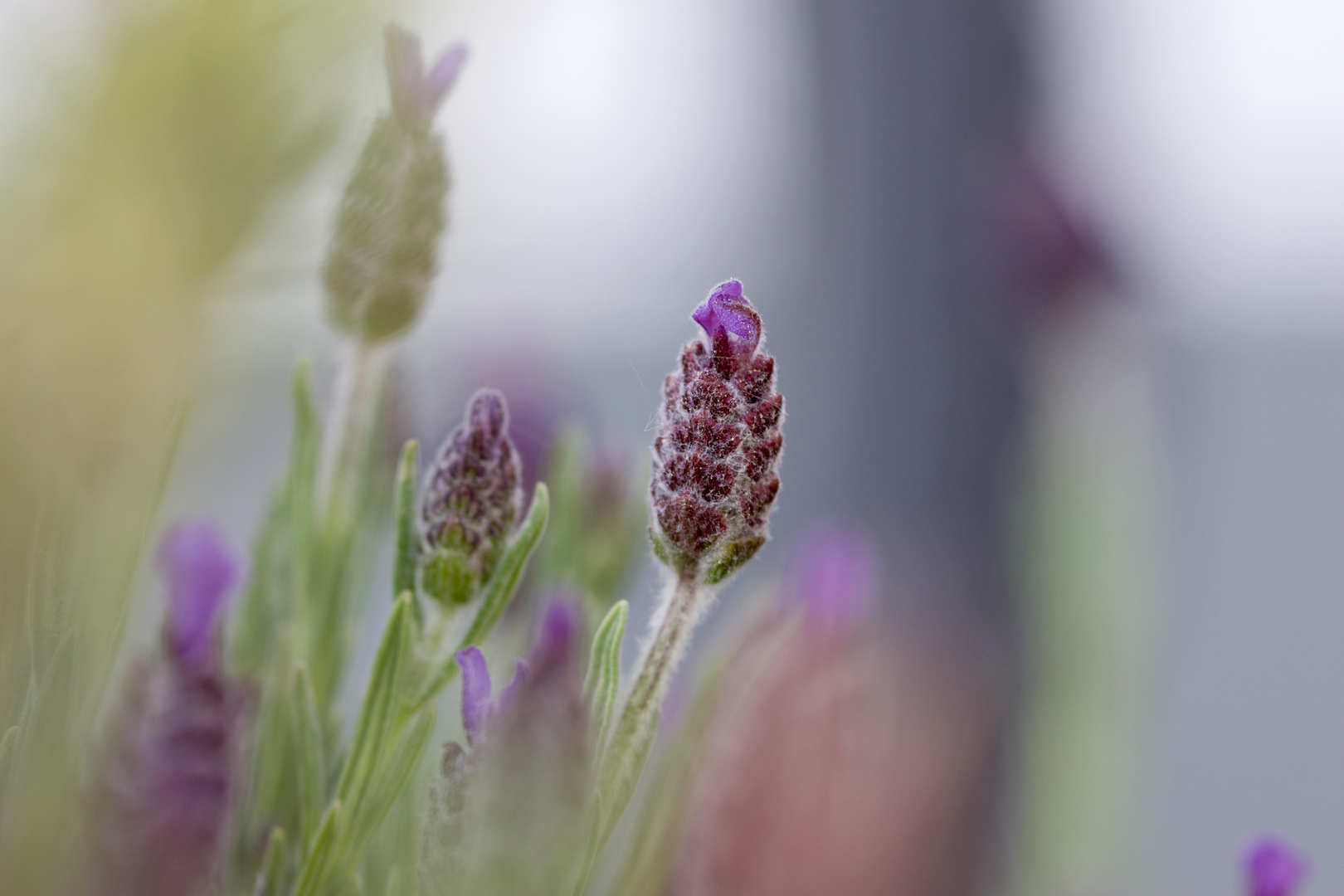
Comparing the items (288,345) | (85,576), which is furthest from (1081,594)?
(85,576)

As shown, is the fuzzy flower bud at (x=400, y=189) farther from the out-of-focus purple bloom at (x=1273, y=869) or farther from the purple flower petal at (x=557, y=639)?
the out-of-focus purple bloom at (x=1273, y=869)

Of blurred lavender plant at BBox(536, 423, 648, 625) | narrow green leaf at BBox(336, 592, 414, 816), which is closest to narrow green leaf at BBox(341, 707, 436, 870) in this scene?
narrow green leaf at BBox(336, 592, 414, 816)

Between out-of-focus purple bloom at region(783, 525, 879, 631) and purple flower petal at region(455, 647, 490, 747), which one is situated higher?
out-of-focus purple bloom at region(783, 525, 879, 631)

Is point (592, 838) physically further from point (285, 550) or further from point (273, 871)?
point (285, 550)

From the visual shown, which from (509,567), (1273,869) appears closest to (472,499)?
(509,567)

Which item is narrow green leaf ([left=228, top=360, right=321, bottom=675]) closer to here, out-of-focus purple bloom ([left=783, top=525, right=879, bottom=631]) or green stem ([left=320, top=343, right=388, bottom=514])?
green stem ([left=320, top=343, right=388, bottom=514])
